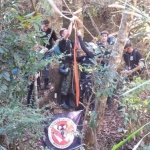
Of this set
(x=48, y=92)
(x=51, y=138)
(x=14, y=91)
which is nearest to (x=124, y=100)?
(x=51, y=138)

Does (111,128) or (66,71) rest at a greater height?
(66,71)

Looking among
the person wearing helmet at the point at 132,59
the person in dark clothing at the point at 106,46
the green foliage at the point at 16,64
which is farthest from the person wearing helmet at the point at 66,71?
the green foliage at the point at 16,64

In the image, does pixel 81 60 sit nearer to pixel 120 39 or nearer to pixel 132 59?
pixel 132 59

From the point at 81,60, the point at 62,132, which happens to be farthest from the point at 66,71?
the point at 62,132

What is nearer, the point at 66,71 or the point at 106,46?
the point at 106,46

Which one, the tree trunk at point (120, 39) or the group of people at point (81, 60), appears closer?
the tree trunk at point (120, 39)

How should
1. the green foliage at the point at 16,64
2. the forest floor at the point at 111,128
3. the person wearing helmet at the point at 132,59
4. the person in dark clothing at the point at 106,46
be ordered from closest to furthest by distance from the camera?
the green foliage at the point at 16,64 < the person in dark clothing at the point at 106,46 < the forest floor at the point at 111,128 < the person wearing helmet at the point at 132,59

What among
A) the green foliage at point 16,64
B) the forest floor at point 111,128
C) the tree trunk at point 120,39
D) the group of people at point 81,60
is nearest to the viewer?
the green foliage at point 16,64

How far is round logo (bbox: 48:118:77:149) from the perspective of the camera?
4.29m

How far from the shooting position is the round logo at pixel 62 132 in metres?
4.29

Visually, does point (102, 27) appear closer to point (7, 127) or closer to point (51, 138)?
point (51, 138)

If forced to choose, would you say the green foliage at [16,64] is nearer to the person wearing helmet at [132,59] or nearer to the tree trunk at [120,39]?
the tree trunk at [120,39]

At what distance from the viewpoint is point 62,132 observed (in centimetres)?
432

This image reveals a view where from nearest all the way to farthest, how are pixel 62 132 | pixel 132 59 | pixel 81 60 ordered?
pixel 62 132
pixel 81 60
pixel 132 59
